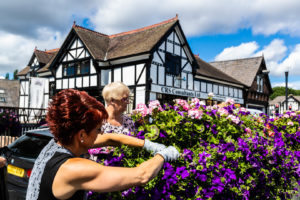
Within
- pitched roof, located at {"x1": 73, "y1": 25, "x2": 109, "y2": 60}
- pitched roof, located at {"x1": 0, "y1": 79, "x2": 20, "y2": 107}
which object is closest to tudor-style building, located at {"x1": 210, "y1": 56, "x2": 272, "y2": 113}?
pitched roof, located at {"x1": 73, "y1": 25, "x2": 109, "y2": 60}

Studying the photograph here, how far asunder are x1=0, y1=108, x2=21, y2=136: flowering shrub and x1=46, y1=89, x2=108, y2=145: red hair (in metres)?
11.9

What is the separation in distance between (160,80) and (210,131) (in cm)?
1604

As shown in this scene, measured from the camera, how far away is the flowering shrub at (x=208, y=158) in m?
2.38

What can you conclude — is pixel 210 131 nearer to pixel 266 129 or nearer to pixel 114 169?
pixel 114 169

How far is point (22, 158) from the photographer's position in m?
4.51

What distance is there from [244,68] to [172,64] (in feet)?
54.8

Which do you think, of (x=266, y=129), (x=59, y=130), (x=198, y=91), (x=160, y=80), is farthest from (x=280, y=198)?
(x=198, y=91)

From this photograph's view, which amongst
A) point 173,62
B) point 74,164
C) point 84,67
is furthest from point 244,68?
point 74,164

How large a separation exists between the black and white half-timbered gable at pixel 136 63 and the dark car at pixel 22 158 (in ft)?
42.3

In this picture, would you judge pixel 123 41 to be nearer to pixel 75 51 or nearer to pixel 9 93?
pixel 75 51

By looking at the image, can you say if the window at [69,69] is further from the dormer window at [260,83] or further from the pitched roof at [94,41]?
the dormer window at [260,83]

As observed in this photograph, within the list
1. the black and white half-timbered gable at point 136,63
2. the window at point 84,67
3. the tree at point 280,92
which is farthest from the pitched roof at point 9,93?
the tree at point 280,92

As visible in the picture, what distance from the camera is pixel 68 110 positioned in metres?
1.56

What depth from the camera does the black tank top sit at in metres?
1.47
